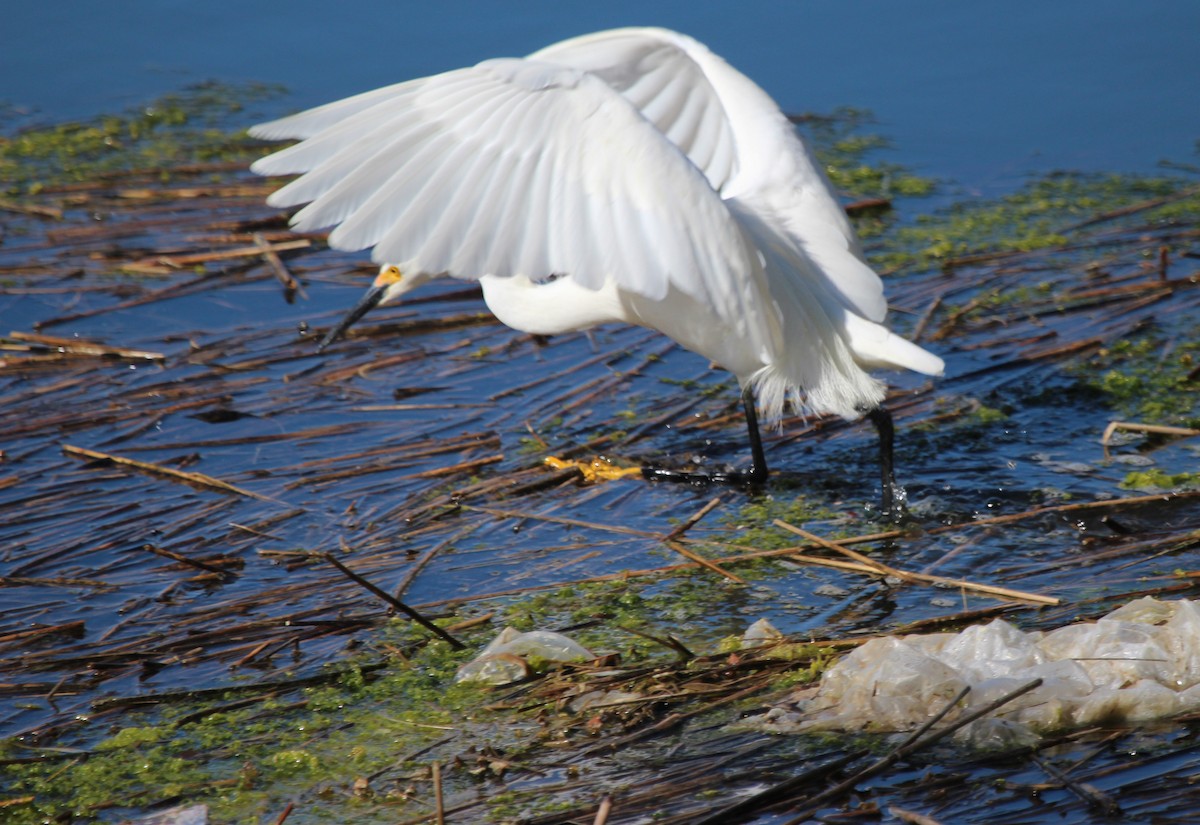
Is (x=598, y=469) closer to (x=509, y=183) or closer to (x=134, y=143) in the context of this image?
(x=509, y=183)

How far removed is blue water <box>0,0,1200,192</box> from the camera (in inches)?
328

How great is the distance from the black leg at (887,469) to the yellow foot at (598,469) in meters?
0.89

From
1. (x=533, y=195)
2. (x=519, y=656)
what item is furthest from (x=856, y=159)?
(x=519, y=656)

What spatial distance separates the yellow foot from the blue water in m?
3.86

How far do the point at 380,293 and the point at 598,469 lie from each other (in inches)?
56.0

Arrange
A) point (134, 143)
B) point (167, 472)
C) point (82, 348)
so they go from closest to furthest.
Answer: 1. point (167, 472)
2. point (82, 348)
3. point (134, 143)

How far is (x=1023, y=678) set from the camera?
2.94 meters

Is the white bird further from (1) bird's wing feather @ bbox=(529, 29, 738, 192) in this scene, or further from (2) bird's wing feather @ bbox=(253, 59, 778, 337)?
(1) bird's wing feather @ bbox=(529, 29, 738, 192)

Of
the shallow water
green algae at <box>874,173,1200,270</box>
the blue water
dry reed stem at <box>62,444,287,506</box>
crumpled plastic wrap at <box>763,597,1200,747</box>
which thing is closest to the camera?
crumpled plastic wrap at <box>763,597,1200,747</box>

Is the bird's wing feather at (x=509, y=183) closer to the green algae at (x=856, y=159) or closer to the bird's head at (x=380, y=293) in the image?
the bird's head at (x=380, y=293)

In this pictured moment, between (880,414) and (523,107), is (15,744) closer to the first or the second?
(523,107)

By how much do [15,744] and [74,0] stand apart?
8775 millimetres

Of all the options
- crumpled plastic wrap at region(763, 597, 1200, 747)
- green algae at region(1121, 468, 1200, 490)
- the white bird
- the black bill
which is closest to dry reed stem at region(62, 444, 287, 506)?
the black bill

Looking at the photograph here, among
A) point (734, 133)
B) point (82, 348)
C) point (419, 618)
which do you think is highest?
point (734, 133)
